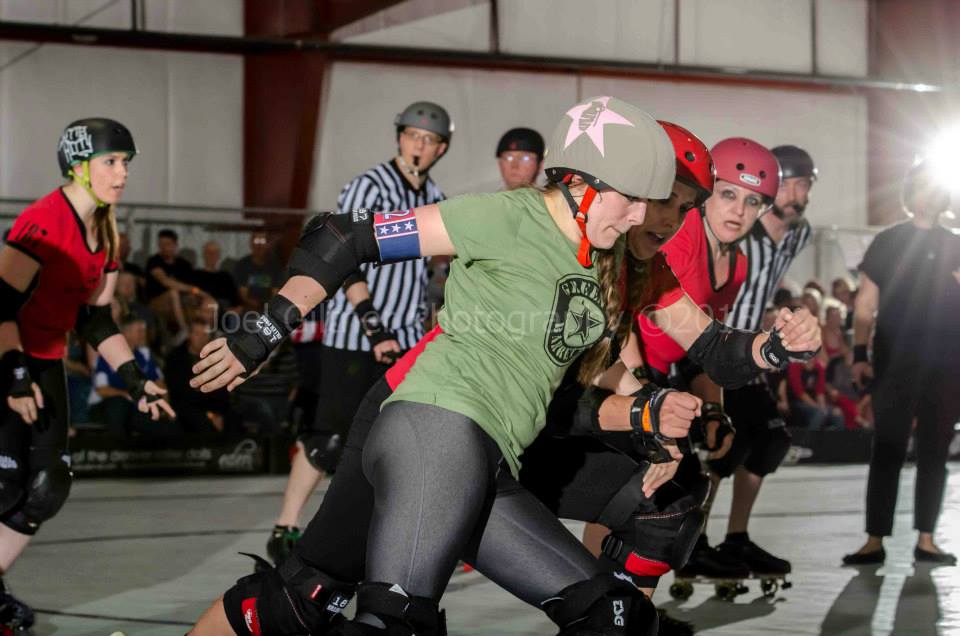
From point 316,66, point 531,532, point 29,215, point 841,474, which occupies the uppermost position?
point 316,66

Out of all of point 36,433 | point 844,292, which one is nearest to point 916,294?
point 36,433

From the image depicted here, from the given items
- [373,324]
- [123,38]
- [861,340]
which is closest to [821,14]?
[123,38]

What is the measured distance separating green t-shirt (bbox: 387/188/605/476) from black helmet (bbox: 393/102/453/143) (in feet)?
9.39

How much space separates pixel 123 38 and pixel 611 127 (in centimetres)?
1076

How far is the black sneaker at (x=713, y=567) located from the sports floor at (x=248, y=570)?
3.5 inches

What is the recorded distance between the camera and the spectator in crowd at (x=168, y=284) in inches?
372

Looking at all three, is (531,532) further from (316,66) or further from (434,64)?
(434,64)

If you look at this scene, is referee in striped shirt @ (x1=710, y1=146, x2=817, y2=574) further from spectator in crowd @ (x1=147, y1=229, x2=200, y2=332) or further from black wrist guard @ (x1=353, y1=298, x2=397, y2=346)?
spectator in crowd @ (x1=147, y1=229, x2=200, y2=332)

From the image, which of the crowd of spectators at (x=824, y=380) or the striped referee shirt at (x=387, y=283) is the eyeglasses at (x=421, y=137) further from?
the crowd of spectators at (x=824, y=380)

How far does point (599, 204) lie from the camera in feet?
8.80

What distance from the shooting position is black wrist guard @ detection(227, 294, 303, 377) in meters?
2.58

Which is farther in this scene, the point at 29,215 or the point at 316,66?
the point at 316,66

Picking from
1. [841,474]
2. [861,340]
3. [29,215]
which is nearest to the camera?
[29,215]

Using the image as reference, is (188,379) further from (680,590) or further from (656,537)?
(656,537)
